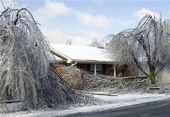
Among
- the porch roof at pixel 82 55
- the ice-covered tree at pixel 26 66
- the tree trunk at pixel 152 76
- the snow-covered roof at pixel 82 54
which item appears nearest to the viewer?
the ice-covered tree at pixel 26 66

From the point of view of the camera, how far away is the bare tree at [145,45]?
112ft

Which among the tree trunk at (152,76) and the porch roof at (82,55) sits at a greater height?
the porch roof at (82,55)

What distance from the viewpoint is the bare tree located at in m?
34.1

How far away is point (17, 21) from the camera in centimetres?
1895

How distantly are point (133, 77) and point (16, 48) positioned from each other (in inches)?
762

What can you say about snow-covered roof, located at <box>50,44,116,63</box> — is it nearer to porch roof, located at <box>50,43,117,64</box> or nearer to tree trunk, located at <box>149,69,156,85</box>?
porch roof, located at <box>50,43,117,64</box>

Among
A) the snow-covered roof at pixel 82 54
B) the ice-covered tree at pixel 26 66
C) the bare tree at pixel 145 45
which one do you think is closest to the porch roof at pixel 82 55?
the snow-covered roof at pixel 82 54

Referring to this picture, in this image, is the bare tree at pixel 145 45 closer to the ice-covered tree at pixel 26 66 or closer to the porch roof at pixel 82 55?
the porch roof at pixel 82 55

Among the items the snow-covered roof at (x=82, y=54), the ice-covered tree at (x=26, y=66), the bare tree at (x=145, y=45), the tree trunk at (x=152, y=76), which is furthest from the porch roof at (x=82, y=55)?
the ice-covered tree at (x=26, y=66)

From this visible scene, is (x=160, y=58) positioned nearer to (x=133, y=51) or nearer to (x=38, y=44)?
(x=133, y=51)

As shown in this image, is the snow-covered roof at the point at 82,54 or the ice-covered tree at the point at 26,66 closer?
the ice-covered tree at the point at 26,66

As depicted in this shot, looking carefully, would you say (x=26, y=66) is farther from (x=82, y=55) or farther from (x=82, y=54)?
(x=82, y=54)

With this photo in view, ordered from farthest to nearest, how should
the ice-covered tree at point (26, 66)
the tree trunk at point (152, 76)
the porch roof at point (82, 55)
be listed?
the tree trunk at point (152, 76) < the porch roof at point (82, 55) < the ice-covered tree at point (26, 66)

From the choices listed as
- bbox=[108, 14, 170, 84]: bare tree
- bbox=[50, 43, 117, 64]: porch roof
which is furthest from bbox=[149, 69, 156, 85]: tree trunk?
bbox=[50, 43, 117, 64]: porch roof
